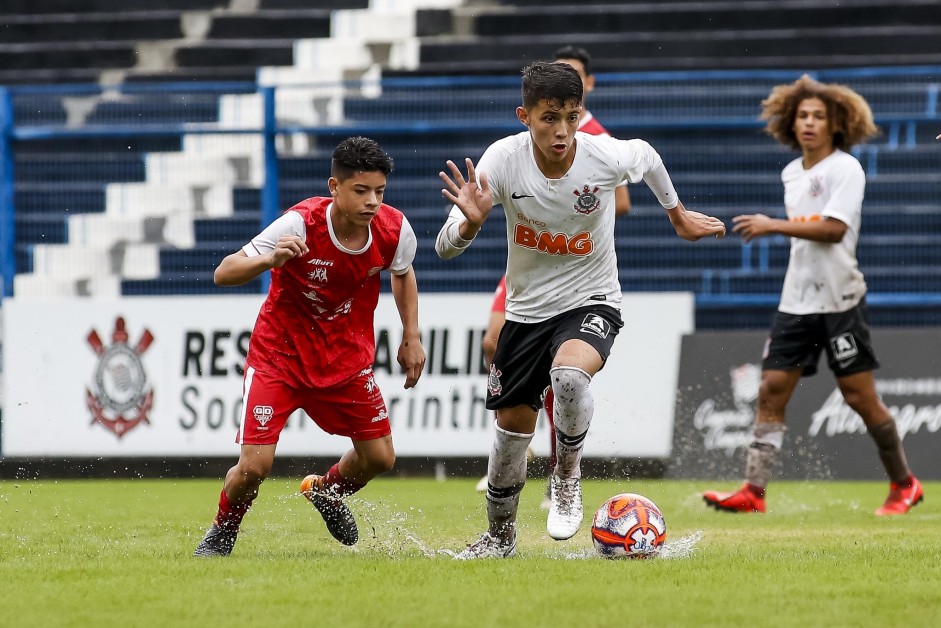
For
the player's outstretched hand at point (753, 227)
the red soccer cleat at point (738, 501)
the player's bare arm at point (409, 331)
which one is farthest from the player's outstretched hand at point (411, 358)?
the red soccer cleat at point (738, 501)

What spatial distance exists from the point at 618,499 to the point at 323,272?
5.08ft

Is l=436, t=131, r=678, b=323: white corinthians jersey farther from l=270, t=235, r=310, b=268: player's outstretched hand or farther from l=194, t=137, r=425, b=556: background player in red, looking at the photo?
l=270, t=235, r=310, b=268: player's outstretched hand

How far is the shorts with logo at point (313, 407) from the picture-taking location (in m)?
6.00

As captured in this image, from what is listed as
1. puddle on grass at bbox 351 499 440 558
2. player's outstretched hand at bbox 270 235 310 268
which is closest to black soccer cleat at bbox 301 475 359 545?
puddle on grass at bbox 351 499 440 558

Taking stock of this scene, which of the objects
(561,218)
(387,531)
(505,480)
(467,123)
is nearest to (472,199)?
(561,218)

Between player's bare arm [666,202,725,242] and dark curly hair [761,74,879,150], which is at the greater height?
dark curly hair [761,74,879,150]

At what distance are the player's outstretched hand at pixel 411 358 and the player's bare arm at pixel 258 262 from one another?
72 centimetres

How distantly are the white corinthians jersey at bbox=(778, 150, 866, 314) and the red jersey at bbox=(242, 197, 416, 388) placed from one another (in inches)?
119

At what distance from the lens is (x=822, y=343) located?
332 inches

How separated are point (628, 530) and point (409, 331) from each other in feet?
4.23

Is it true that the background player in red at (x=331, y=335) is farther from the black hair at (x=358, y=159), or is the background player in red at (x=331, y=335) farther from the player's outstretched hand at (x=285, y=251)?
the player's outstretched hand at (x=285, y=251)

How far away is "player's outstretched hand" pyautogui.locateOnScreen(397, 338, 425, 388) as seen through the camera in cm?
620

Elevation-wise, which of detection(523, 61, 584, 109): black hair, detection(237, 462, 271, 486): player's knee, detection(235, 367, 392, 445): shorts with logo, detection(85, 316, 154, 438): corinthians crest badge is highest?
detection(523, 61, 584, 109): black hair

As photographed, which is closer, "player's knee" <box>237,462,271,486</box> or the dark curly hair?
"player's knee" <box>237,462,271,486</box>
